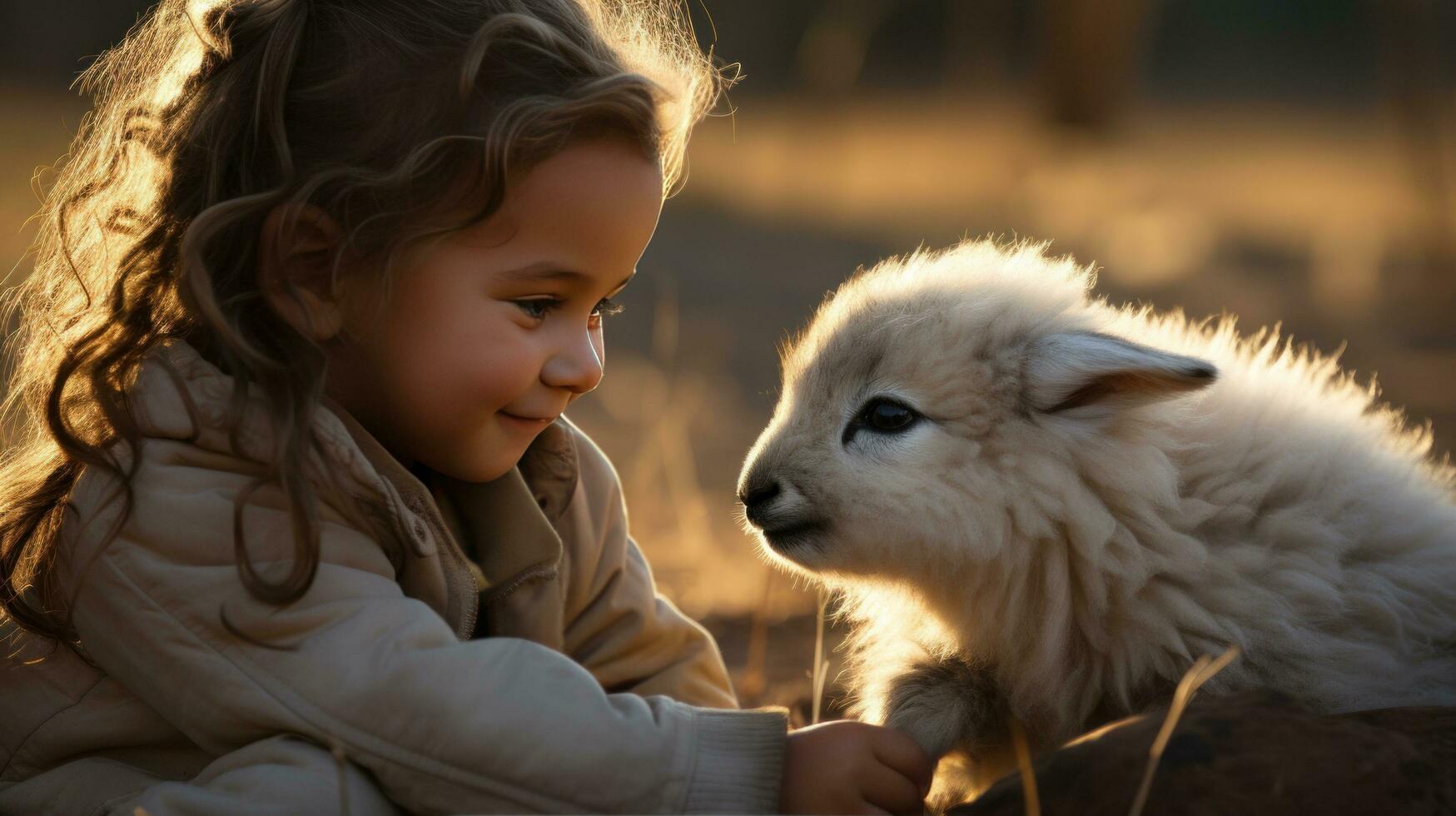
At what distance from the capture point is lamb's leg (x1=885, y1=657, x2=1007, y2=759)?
3.04 meters

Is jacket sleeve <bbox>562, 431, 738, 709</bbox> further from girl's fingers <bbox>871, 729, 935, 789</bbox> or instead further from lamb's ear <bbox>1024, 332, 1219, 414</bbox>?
lamb's ear <bbox>1024, 332, 1219, 414</bbox>

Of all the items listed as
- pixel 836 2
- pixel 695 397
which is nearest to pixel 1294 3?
pixel 836 2

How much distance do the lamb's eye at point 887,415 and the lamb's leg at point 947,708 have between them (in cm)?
54

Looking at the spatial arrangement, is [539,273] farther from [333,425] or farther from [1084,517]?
[1084,517]

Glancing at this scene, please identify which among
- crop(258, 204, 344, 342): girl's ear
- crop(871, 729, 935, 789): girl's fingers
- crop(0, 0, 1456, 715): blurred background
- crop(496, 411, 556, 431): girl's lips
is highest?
crop(0, 0, 1456, 715): blurred background

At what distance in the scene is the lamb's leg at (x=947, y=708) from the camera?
3.04 m

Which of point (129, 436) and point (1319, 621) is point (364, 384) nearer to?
point (129, 436)

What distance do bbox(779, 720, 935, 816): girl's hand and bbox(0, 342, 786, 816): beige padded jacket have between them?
7 centimetres

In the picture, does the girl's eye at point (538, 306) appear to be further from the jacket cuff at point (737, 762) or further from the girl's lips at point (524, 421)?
the jacket cuff at point (737, 762)

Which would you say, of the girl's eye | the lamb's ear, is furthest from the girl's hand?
the girl's eye

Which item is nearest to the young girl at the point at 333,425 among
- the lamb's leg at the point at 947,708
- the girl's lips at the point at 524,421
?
the girl's lips at the point at 524,421

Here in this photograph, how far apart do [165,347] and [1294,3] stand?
90.5 ft

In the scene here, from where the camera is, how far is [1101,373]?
3.05 metres

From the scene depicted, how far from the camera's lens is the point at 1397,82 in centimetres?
1098
